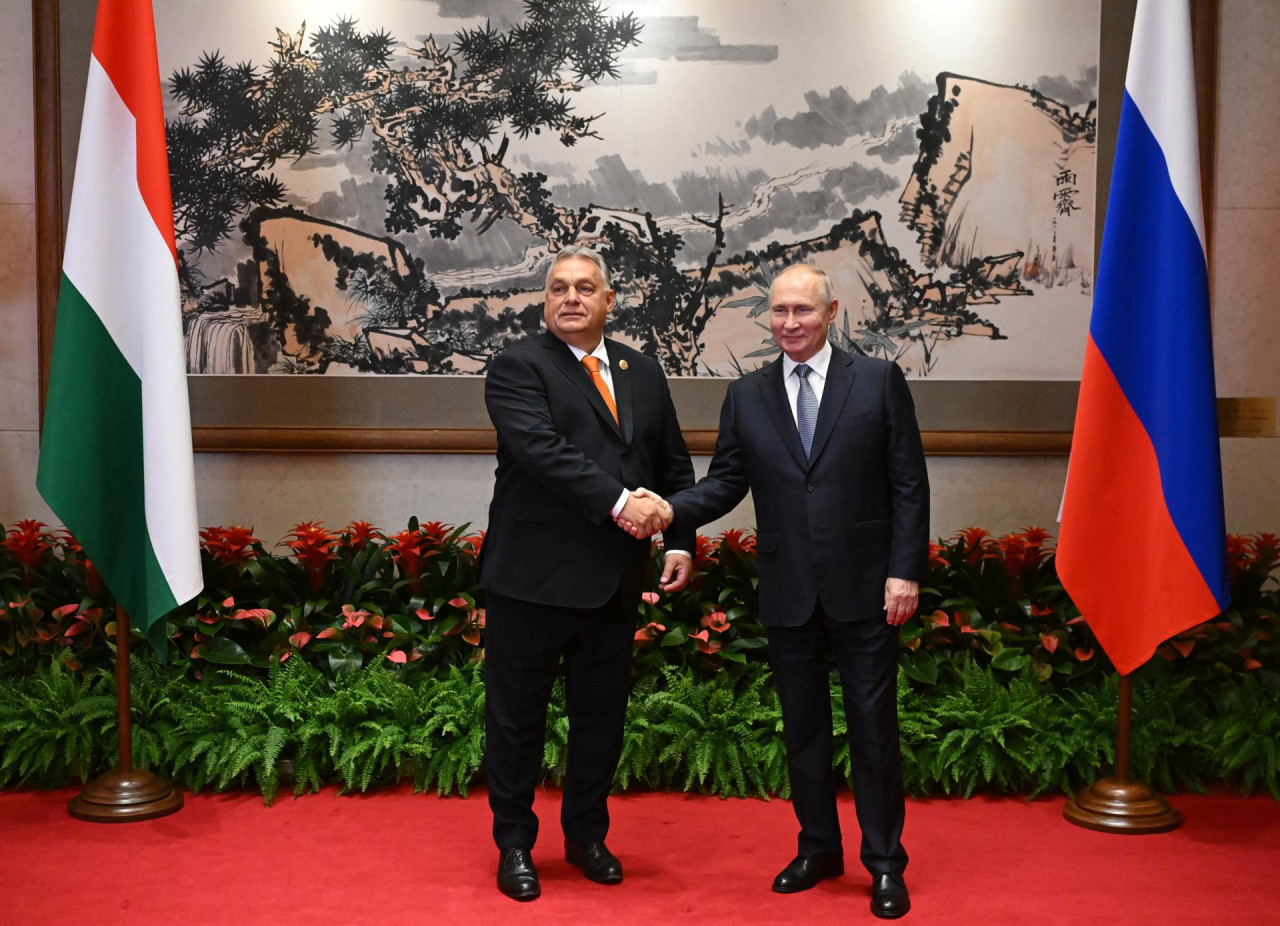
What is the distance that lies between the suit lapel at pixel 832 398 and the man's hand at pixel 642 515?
432 millimetres

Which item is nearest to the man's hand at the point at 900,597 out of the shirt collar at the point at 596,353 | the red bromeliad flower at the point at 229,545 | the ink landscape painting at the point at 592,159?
the shirt collar at the point at 596,353

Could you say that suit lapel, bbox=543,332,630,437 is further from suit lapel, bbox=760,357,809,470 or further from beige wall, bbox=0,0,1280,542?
beige wall, bbox=0,0,1280,542

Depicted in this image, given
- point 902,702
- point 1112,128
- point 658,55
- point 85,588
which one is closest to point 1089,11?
point 1112,128

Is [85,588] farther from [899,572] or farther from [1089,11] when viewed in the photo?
[1089,11]

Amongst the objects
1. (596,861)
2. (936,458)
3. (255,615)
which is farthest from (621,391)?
(936,458)

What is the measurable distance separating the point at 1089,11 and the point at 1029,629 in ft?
9.17

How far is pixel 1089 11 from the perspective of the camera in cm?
508

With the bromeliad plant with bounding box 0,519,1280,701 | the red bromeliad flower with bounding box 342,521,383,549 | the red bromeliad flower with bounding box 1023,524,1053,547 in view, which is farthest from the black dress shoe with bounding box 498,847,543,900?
the red bromeliad flower with bounding box 1023,524,1053,547

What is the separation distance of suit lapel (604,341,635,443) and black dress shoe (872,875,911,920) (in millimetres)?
1362

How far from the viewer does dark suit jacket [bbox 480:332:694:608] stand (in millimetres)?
3033

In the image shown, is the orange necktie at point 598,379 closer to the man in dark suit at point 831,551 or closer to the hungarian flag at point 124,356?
the man in dark suit at point 831,551

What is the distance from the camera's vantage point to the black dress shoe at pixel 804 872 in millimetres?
3129

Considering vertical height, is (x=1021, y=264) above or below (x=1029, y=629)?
above

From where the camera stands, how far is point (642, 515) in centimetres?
302
